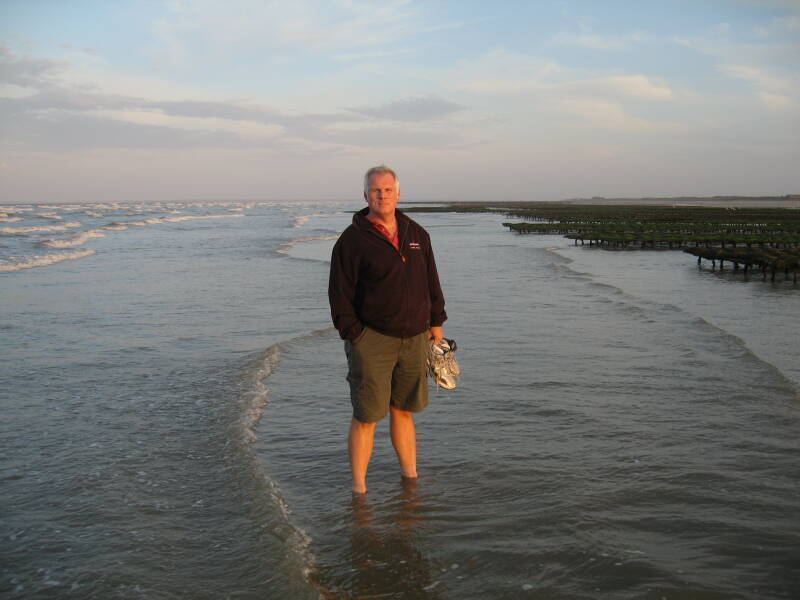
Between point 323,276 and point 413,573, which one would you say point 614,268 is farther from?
point 413,573

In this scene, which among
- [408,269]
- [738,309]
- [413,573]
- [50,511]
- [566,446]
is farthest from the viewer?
[738,309]

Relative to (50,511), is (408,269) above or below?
above

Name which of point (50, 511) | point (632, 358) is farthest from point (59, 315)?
point (632, 358)

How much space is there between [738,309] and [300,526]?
42.7 ft

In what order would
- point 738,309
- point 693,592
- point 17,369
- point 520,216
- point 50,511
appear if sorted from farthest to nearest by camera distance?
point 520,216
point 738,309
point 17,369
point 50,511
point 693,592

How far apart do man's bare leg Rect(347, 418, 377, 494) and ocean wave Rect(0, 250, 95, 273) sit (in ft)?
71.1

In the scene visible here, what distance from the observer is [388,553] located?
408 cm

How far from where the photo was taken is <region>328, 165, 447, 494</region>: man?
4.31 m

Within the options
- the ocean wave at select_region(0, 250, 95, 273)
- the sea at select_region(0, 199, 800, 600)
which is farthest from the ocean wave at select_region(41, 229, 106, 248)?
the sea at select_region(0, 199, 800, 600)

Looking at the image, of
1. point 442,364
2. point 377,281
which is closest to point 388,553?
point 442,364

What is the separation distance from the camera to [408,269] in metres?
4.40

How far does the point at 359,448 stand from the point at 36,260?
25720 mm

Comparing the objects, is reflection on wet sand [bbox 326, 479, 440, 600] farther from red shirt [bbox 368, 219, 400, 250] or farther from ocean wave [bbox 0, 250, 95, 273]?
ocean wave [bbox 0, 250, 95, 273]

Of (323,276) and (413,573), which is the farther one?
(323,276)
